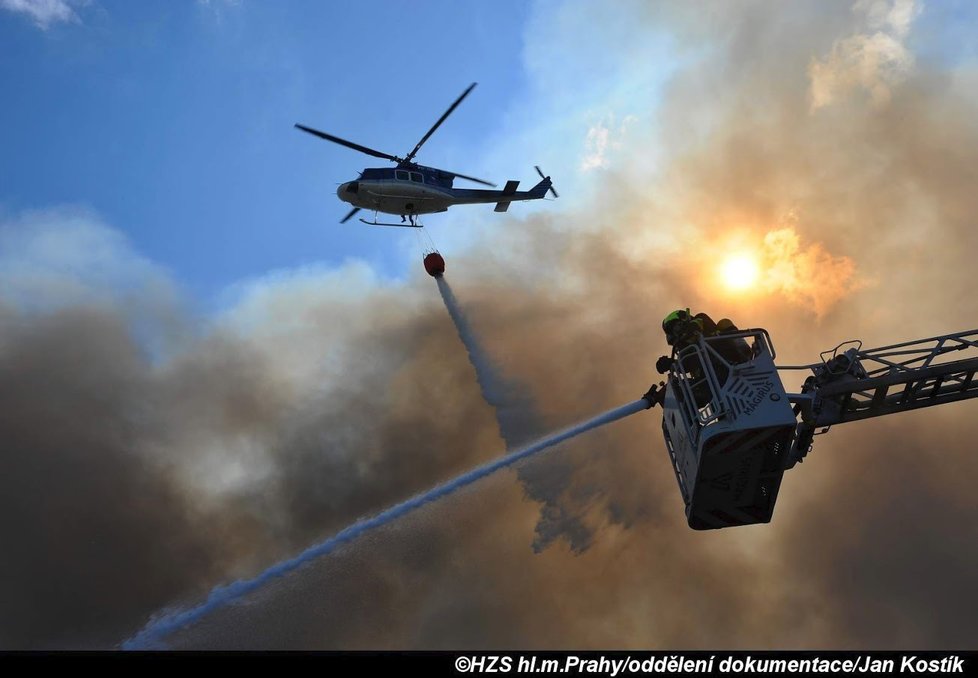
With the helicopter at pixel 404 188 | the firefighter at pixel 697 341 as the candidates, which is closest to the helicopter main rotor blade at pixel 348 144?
the helicopter at pixel 404 188

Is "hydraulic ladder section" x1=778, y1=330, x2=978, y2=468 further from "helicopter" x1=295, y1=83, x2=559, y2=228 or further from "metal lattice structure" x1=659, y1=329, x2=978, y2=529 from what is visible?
"helicopter" x1=295, y1=83, x2=559, y2=228

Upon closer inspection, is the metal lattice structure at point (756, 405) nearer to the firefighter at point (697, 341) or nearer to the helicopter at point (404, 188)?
the firefighter at point (697, 341)

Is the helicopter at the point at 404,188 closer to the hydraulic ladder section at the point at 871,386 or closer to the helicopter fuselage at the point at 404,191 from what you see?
the helicopter fuselage at the point at 404,191

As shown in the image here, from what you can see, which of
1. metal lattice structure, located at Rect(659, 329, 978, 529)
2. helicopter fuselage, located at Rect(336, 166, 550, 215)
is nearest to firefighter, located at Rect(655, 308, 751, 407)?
metal lattice structure, located at Rect(659, 329, 978, 529)

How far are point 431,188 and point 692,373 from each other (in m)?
31.1

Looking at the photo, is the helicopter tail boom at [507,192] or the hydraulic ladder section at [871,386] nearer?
the hydraulic ladder section at [871,386]

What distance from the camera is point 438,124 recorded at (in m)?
50.2

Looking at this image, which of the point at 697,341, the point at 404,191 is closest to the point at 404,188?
the point at 404,191

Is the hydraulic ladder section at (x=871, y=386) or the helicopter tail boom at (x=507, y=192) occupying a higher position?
the helicopter tail boom at (x=507, y=192)

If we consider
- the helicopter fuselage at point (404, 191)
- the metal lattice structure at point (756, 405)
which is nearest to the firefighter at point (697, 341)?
the metal lattice structure at point (756, 405)

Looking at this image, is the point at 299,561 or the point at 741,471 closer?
the point at 741,471
